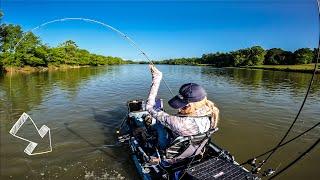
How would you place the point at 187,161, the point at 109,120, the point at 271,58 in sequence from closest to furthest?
the point at 187,161, the point at 109,120, the point at 271,58

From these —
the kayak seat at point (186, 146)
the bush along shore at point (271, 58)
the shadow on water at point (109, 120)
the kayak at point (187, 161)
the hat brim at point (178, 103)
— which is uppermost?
the bush along shore at point (271, 58)

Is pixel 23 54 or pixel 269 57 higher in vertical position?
pixel 269 57

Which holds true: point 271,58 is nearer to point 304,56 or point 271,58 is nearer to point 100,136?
point 304,56

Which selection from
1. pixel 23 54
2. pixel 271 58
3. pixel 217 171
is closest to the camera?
pixel 217 171

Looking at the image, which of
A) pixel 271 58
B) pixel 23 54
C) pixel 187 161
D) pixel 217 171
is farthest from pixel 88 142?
pixel 271 58

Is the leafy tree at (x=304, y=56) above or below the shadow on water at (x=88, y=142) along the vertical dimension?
above

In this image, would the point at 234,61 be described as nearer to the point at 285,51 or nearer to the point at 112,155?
the point at 285,51

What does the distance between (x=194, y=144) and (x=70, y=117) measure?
958 cm

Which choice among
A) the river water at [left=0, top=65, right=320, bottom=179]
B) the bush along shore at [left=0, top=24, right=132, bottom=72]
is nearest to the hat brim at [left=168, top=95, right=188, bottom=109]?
the river water at [left=0, top=65, right=320, bottom=179]

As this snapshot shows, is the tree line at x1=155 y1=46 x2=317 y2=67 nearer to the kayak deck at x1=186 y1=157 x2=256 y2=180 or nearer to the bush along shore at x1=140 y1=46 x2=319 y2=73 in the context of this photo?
the bush along shore at x1=140 y1=46 x2=319 y2=73

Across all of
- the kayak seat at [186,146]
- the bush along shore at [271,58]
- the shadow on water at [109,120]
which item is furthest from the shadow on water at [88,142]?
the bush along shore at [271,58]

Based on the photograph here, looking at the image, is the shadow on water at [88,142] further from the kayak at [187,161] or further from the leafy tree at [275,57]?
the leafy tree at [275,57]

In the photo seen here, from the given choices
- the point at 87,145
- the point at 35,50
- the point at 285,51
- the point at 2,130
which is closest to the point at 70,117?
the point at 2,130

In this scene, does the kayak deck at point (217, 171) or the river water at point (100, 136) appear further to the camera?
the river water at point (100, 136)
